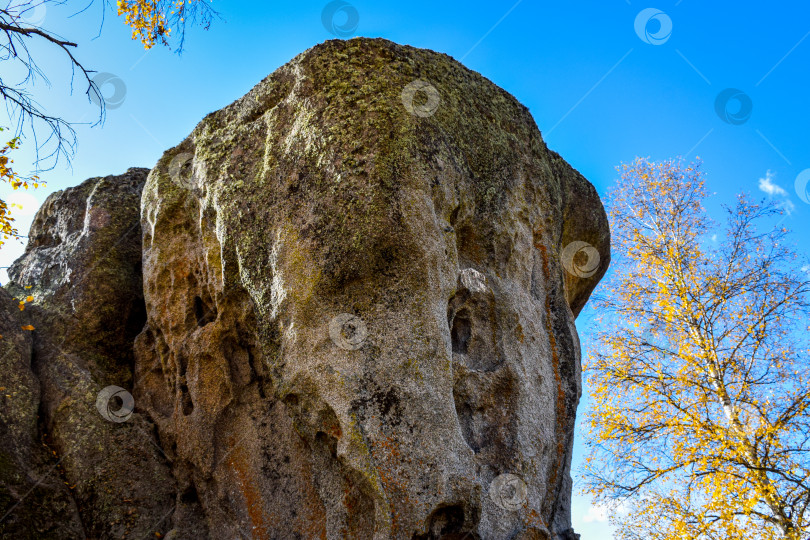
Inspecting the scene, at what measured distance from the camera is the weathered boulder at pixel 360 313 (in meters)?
4.66

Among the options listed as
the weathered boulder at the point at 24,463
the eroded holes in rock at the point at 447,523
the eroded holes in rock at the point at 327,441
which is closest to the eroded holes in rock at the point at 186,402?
the weathered boulder at the point at 24,463

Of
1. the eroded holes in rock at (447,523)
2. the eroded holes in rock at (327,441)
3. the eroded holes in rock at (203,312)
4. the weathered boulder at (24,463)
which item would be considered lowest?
the weathered boulder at (24,463)

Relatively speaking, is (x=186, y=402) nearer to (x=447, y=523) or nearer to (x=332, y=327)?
(x=332, y=327)

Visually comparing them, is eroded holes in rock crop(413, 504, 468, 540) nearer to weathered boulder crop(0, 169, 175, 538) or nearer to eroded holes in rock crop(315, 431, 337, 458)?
eroded holes in rock crop(315, 431, 337, 458)

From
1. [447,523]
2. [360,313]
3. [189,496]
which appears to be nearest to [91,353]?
[189,496]

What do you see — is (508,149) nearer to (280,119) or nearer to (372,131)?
(372,131)

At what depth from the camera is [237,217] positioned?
5.74m

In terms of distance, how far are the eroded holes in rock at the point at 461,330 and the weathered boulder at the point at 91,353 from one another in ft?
10.5

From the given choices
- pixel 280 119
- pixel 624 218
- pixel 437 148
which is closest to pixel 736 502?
pixel 624 218

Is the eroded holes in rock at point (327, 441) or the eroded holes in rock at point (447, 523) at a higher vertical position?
the eroded holes in rock at point (327, 441)

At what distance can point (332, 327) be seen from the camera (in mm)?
4961

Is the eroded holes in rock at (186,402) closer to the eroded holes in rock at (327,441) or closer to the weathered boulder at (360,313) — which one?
the weathered boulder at (360,313)

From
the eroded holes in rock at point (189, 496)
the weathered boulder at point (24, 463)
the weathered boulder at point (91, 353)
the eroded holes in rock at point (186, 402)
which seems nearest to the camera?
the weathered boulder at point (24, 463)

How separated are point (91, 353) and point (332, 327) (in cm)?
367
